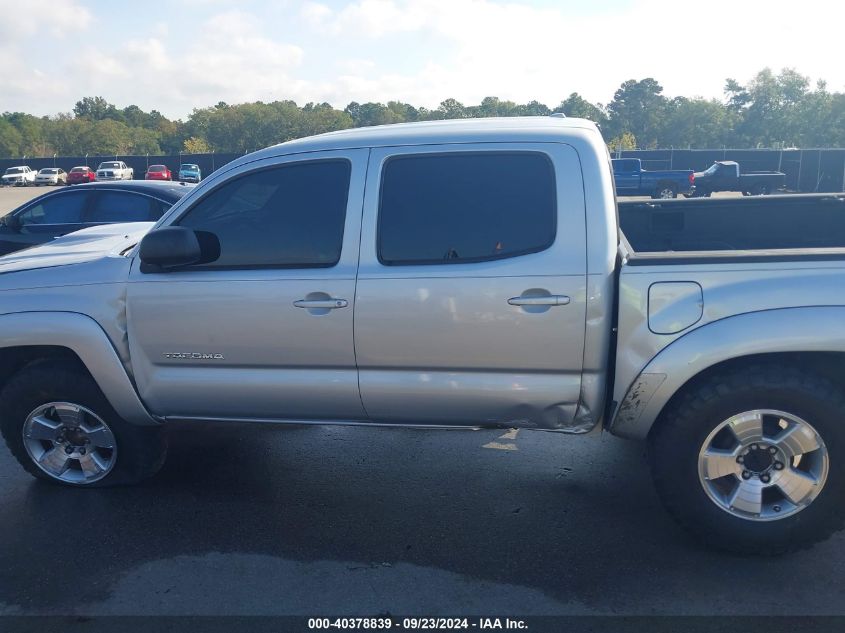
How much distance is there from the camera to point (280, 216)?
12.5ft

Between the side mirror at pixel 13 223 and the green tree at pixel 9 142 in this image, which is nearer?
the side mirror at pixel 13 223

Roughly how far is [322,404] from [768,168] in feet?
136

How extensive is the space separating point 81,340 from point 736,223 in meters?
4.02

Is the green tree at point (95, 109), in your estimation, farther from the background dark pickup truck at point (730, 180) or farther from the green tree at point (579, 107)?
the background dark pickup truck at point (730, 180)

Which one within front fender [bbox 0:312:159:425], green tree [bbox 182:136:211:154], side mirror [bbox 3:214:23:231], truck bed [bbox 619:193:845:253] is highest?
green tree [bbox 182:136:211:154]

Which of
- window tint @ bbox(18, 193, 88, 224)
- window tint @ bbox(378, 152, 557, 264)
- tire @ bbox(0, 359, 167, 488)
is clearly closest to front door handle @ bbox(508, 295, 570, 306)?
window tint @ bbox(378, 152, 557, 264)

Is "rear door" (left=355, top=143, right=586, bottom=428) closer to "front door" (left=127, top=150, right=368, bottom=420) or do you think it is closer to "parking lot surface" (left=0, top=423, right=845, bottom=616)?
"front door" (left=127, top=150, right=368, bottom=420)

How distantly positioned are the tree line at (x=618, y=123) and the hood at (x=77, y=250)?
201 feet

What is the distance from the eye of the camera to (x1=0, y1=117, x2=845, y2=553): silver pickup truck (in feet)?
10.7

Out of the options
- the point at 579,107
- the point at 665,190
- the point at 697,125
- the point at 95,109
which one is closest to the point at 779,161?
the point at 665,190

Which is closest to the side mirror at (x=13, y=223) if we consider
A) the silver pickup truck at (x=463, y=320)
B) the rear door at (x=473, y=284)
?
the silver pickup truck at (x=463, y=320)

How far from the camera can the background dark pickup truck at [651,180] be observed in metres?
29.2

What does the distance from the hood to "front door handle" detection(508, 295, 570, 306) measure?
231 cm

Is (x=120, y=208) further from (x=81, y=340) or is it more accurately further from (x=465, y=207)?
(x=465, y=207)
